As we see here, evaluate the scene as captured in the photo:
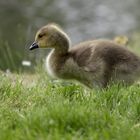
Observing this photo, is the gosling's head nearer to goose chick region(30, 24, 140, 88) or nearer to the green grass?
goose chick region(30, 24, 140, 88)

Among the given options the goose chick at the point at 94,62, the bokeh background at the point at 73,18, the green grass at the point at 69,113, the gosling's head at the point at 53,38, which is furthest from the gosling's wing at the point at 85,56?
the bokeh background at the point at 73,18

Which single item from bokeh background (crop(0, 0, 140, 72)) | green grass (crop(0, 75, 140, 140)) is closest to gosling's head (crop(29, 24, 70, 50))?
green grass (crop(0, 75, 140, 140))

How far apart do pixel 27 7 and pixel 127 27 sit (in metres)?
2.71

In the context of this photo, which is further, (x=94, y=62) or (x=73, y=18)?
(x=73, y=18)

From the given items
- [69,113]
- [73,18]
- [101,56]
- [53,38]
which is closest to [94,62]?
[101,56]

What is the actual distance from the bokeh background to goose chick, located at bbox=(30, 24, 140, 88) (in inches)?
222

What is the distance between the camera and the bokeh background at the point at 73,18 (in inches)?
517

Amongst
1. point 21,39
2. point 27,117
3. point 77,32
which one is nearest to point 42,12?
point 77,32

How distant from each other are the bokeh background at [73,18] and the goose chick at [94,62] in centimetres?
563

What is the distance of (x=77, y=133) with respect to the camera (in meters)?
4.07

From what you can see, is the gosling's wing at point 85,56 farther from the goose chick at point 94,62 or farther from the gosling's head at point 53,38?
the gosling's head at point 53,38

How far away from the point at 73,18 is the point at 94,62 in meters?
8.99

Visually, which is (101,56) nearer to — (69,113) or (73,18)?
(69,113)

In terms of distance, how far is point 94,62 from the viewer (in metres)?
5.78
